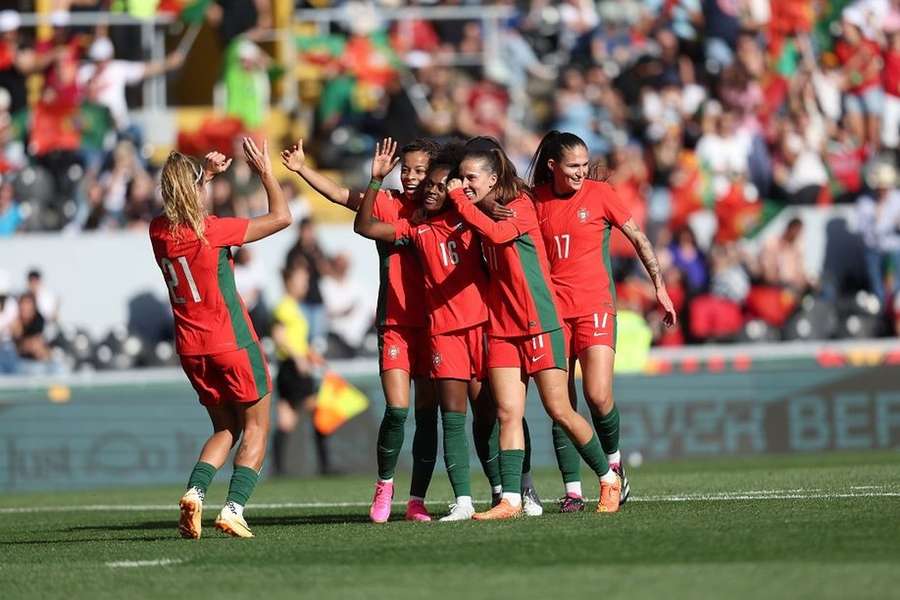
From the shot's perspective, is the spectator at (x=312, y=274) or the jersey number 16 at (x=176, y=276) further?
the spectator at (x=312, y=274)

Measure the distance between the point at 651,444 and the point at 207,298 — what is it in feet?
27.7

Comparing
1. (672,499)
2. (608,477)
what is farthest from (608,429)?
(672,499)

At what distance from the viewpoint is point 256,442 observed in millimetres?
9109

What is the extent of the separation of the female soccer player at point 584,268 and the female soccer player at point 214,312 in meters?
1.74

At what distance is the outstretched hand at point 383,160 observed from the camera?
943 centimetres

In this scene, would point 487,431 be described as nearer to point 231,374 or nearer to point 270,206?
point 231,374

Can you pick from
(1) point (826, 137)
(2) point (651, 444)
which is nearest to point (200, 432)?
(2) point (651, 444)

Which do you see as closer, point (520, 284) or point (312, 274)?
point (520, 284)

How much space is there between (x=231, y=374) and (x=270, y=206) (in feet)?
2.88

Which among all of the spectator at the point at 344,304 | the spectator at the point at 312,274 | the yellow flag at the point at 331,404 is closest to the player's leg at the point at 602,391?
the yellow flag at the point at 331,404

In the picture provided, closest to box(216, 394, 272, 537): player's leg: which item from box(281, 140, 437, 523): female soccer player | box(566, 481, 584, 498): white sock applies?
box(281, 140, 437, 523): female soccer player

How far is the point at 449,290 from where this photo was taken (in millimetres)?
9578

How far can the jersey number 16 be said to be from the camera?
9008mm

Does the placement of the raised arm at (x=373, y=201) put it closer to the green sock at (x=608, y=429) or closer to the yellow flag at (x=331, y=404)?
the green sock at (x=608, y=429)
